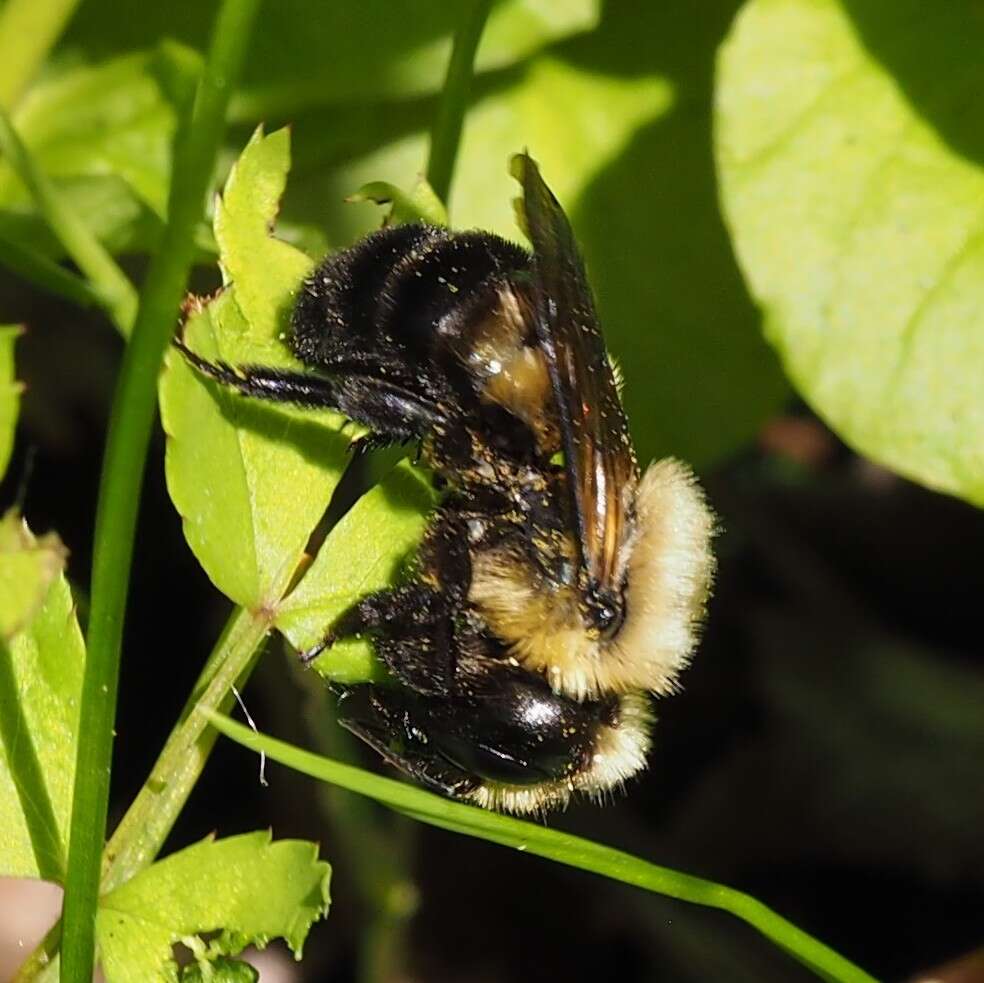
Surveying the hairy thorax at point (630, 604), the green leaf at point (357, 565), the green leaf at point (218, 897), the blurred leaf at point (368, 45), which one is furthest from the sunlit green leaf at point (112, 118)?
the green leaf at point (218, 897)

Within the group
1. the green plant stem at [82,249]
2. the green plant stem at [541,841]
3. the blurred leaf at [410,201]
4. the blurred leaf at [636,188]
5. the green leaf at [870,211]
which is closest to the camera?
the green plant stem at [541,841]

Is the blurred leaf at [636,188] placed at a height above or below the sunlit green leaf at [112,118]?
below

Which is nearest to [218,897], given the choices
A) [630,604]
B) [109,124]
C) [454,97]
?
[630,604]

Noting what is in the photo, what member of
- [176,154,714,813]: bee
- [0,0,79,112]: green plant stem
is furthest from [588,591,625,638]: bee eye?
[0,0,79,112]: green plant stem

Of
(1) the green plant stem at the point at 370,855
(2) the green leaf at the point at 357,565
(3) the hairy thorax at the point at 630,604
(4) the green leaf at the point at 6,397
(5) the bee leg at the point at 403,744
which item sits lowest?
(1) the green plant stem at the point at 370,855

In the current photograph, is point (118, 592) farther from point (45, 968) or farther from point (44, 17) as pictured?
point (44, 17)

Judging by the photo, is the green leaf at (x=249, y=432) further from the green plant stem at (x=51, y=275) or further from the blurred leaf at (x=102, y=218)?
the blurred leaf at (x=102, y=218)
